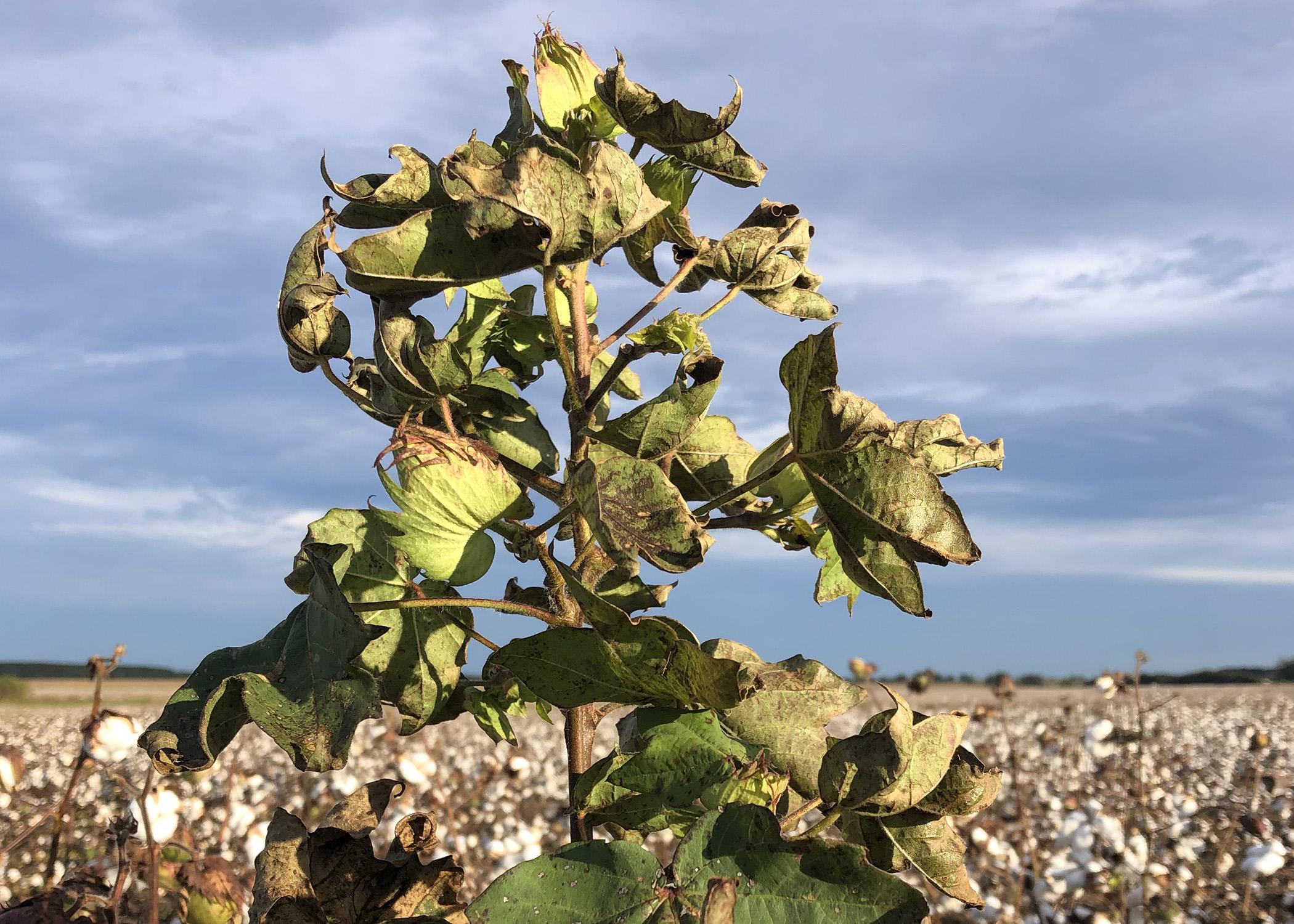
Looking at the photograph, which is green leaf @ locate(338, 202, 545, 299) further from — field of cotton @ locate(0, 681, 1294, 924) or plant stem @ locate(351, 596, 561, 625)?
field of cotton @ locate(0, 681, 1294, 924)

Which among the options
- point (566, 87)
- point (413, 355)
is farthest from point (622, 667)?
point (566, 87)

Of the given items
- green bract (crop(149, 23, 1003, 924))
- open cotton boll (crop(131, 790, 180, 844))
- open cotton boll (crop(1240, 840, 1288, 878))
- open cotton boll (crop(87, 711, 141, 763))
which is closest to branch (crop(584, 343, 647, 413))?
green bract (crop(149, 23, 1003, 924))

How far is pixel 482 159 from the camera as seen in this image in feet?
2.52

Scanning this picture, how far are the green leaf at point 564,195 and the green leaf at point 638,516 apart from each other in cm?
17

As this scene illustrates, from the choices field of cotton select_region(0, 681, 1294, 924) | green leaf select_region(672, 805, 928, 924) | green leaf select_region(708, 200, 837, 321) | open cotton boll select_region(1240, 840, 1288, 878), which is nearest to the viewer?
green leaf select_region(672, 805, 928, 924)

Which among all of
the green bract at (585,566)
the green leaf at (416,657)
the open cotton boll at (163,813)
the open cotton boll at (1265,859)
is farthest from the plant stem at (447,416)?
the open cotton boll at (1265,859)

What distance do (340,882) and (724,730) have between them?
337 mm

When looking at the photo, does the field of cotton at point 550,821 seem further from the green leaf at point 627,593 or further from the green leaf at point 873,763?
the green leaf at point 873,763

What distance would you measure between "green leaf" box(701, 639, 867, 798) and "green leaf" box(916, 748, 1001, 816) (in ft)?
0.27

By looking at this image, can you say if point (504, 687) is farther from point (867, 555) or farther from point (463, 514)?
point (867, 555)

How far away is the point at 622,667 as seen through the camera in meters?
0.70

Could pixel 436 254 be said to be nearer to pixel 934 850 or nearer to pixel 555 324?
pixel 555 324

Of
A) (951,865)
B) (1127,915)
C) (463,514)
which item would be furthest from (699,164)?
(1127,915)

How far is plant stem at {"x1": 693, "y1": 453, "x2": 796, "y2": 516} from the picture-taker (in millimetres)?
772
